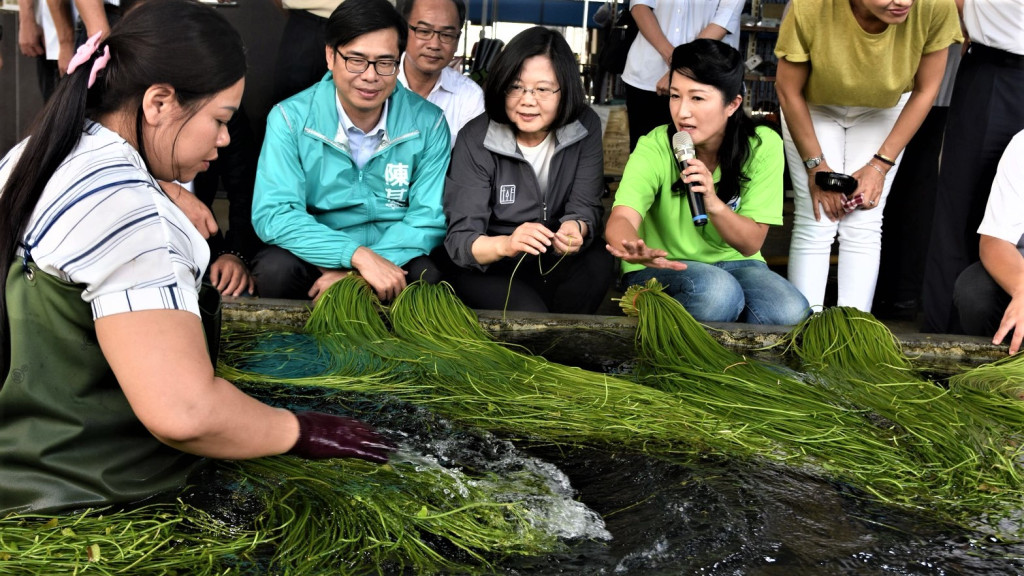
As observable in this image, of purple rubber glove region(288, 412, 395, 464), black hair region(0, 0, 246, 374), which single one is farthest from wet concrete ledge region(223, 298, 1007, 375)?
black hair region(0, 0, 246, 374)

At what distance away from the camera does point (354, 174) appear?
3393mm

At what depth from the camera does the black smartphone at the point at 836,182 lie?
3480mm

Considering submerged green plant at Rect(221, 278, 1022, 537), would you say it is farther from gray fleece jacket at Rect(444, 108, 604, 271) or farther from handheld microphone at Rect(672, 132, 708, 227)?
gray fleece jacket at Rect(444, 108, 604, 271)

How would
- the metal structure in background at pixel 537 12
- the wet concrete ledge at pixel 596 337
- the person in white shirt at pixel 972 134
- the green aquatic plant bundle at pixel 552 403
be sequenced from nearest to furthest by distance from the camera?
the green aquatic plant bundle at pixel 552 403
the wet concrete ledge at pixel 596 337
the person in white shirt at pixel 972 134
the metal structure in background at pixel 537 12

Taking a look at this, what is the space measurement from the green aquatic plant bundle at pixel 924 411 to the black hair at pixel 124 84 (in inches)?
65.5

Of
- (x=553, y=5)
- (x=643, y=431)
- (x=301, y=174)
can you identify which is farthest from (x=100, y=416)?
(x=553, y=5)

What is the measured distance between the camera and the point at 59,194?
1.55 m

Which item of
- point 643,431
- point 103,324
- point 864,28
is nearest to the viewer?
point 103,324

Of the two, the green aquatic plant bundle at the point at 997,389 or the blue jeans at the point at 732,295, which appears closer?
the green aquatic plant bundle at the point at 997,389

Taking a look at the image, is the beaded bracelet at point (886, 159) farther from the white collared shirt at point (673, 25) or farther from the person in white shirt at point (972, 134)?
the white collared shirt at point (673, 25)

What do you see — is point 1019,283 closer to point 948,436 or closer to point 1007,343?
point 1007,343

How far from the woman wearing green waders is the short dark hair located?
4.91 ft

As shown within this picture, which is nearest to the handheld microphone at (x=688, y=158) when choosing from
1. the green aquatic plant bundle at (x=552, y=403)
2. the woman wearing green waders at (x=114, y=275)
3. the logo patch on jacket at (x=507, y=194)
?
the logo patch on jacket at (x=507, y=194)

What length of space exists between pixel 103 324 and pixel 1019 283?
8.46 ft
